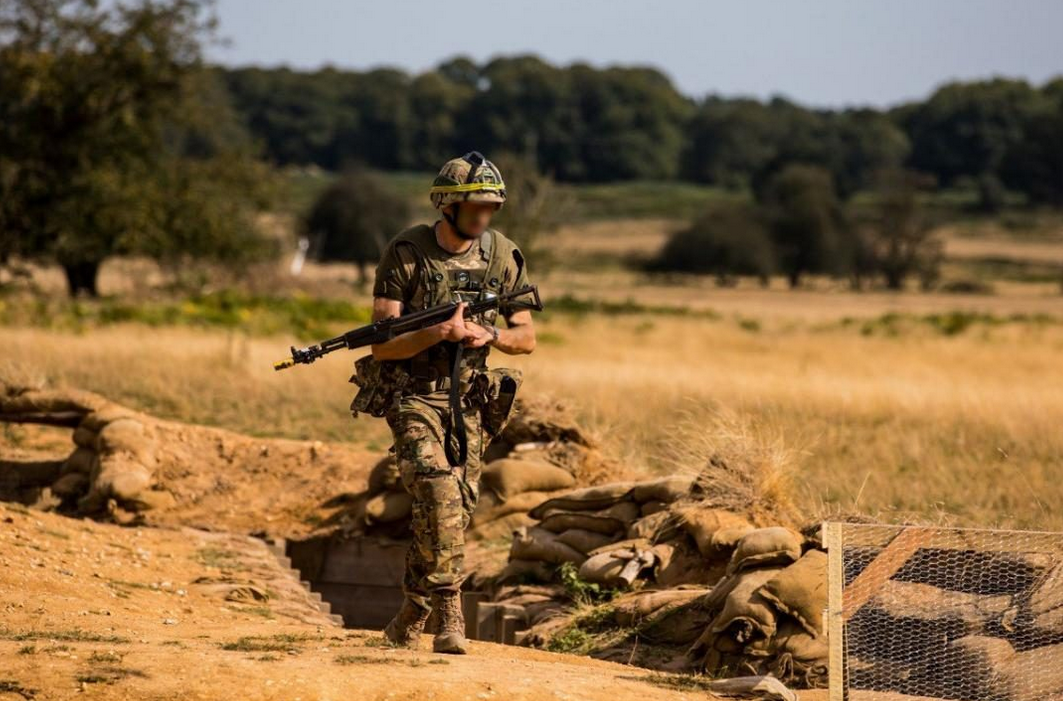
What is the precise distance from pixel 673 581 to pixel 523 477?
2382 mm

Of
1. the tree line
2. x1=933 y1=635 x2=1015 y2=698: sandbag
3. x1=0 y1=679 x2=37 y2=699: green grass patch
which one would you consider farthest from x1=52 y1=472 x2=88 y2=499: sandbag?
the tree line

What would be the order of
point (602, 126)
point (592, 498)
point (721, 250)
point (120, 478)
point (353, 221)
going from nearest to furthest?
point (592, 498) → point (120, 478) → point (353, 221) → point (721, 250) → point (602, 126)

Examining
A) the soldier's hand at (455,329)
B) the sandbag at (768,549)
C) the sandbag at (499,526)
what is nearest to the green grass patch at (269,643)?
the soldier's hand at (455,329)

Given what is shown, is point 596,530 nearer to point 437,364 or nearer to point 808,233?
point 437,364

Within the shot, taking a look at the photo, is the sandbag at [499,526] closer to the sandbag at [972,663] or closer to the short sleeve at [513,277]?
the short sleeve at [513,277]

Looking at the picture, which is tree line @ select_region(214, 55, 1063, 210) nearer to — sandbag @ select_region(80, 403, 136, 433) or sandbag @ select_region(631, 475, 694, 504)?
sandbag @ select_region(80, 403, 136, 433)

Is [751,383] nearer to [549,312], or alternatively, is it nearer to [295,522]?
[295,522]

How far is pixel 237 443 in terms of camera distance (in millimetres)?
14531

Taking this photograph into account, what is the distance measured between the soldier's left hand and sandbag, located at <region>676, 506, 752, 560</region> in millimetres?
2822

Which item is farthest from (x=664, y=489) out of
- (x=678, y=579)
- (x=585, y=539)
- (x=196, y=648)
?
(x=196, y=648)

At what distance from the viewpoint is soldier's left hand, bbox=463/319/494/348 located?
7.64 meters

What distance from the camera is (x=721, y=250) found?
71.1 meters

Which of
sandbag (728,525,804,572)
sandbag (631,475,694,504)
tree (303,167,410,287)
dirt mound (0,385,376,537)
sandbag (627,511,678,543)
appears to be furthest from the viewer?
tree (303,167,410,287)

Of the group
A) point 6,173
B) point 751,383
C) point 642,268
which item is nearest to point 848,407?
point 751,383
